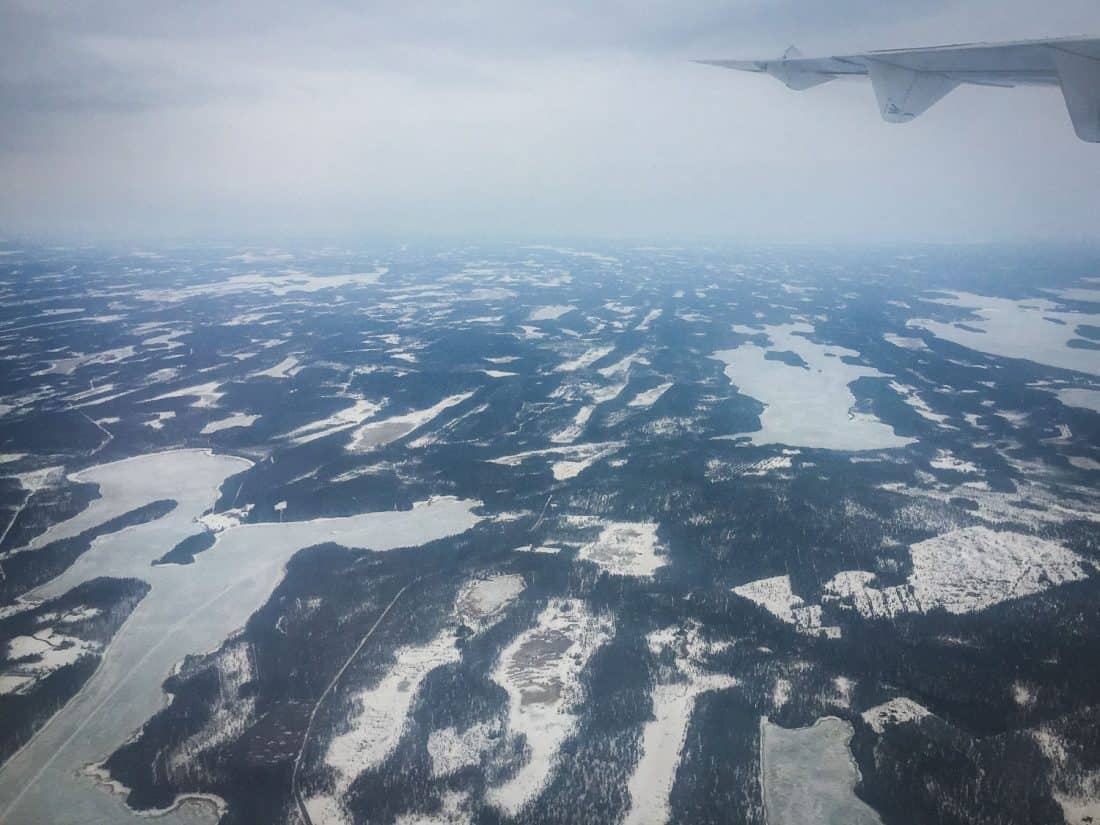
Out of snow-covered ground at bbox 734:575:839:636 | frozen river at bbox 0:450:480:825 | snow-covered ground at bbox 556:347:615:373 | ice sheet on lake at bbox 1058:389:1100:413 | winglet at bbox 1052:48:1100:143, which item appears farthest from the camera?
snow-covered ground at bbox 556:347:615:373

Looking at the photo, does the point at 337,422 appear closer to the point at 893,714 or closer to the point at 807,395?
the point at 807,395

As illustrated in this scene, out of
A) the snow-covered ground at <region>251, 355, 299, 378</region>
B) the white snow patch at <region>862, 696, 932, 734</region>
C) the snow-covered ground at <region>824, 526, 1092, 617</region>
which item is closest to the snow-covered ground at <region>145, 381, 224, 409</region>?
the snow-covered ground at <region>251, 355, 299, 378</region>

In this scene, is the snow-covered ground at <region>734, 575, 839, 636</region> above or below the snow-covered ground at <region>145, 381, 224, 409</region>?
below

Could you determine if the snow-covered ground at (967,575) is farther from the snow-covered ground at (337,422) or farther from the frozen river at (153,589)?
the snow-covered ground at (337,422)

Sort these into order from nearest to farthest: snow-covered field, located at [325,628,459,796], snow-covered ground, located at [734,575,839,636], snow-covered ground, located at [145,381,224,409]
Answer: snow-covered field, located at [325,628,459,796] < snow-covered ground, located at [734,575,839,636] < snow-covered ground, located at [145,381,224,409]

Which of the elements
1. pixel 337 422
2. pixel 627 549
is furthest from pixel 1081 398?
pixel 337 422

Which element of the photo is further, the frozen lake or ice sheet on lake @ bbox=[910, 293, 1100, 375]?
ice sheet on lake @ bbox=[910, 293, 1100, 375]

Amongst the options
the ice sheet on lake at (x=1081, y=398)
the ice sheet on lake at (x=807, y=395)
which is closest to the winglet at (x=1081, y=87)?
the ice sheet on lake at (x=807, y=395)

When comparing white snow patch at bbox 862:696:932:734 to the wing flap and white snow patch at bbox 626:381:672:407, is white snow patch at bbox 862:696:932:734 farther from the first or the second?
white snow patch at bbox 626:381:672:407
